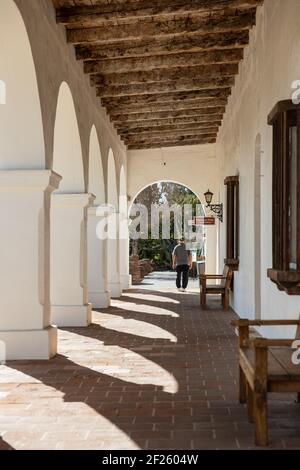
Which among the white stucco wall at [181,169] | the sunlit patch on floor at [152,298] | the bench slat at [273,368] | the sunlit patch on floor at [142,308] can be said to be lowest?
the sunlit patch on floor at [152,298]

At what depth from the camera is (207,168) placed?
65.3 feet

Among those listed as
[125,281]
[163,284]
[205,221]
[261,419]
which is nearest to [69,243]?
[261,419]

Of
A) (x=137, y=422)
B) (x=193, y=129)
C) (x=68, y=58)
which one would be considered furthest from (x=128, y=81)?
(x=137, y=422)

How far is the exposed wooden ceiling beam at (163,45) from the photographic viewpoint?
9.98m

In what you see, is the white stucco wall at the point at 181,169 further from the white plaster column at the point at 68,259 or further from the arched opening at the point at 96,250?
the white plaster column at the point at 68,259

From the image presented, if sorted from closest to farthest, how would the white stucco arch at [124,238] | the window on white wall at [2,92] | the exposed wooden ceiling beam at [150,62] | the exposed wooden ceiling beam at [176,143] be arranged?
the window on white wall at [2,92], the exposed wooden ceiling beam at [150,62], the exposed wooden ceiling beam at [176,143], the white stucco arch at [124,238]

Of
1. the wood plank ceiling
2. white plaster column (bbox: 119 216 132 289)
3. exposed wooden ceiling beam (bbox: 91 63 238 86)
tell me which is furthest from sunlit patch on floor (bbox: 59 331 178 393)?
white plaster column (bbox: 119 216 132 289)

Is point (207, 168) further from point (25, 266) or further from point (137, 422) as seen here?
point (137, 422)

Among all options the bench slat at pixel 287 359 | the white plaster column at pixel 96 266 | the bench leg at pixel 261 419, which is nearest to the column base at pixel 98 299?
the white plaster column at pixel 96 266

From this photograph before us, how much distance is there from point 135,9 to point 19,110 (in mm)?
2376

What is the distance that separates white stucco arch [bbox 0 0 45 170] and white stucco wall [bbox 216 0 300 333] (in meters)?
2.96

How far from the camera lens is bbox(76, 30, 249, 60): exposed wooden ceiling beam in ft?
32.7

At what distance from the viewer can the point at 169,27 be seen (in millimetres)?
9211

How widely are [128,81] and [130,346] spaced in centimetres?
552
